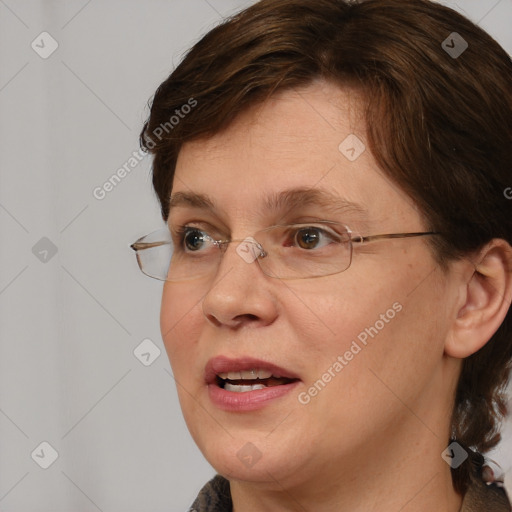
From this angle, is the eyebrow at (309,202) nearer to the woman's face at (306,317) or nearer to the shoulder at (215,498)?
the woman's face at (306,317)

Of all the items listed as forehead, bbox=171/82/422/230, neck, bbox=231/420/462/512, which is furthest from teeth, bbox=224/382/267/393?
forehead, bbox=171/82/422/230

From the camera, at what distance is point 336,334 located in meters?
1.44

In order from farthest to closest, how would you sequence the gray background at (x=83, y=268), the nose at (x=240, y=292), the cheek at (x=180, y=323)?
the gray background at (x=83, y=268) → the cheek at (x=180, y=323) → the nose at (x=240, y=292)

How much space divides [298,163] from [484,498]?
66 cm

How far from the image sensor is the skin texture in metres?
1.44

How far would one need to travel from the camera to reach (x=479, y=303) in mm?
1604

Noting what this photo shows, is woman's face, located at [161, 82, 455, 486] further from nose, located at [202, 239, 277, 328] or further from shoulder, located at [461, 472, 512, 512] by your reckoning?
shoulder, located at [461, 472, 512, 512]

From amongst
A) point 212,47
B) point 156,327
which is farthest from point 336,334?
point 156,327

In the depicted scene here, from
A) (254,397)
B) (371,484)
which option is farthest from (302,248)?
(371,484)

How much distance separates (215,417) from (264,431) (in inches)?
3.4

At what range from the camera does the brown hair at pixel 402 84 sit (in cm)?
152

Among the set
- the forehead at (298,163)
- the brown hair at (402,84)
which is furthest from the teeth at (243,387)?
the brown hair at (402,84)

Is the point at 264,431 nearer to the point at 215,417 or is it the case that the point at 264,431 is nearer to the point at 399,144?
the point at 215,417

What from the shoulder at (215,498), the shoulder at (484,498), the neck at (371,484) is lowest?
the shoulder at (484,498)
